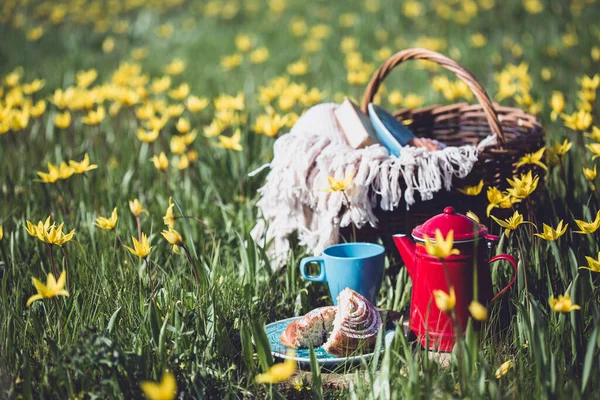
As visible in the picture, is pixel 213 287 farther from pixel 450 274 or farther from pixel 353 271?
pixel 450 274

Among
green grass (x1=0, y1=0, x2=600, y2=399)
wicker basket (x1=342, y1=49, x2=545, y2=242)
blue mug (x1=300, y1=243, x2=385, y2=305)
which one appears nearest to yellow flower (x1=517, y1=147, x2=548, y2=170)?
wicker basket (x1=342, y1=49, x2=545, y2=242)

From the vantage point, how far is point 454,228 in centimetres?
157

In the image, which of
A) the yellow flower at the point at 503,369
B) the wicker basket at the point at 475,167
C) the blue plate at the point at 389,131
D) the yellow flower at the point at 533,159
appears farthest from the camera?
the blue plate at the point at 389,131

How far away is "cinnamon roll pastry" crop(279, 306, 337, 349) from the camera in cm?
167

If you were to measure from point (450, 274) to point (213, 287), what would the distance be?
651 mm

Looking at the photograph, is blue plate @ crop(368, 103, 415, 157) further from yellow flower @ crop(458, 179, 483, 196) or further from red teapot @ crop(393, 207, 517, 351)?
red teapot @ crop(393, 207, 517, 351)

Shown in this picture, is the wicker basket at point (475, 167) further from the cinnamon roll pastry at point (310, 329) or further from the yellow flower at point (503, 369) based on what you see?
the yellow flower at point (503, 369)

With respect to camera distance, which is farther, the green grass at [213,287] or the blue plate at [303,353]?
the blue plate at [303,353]

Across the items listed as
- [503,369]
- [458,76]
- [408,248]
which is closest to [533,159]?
[458,76]

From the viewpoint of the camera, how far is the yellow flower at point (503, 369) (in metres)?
1.40

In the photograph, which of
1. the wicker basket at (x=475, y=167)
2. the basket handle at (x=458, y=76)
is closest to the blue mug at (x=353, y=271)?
the wicker basket at (x=475, y=167)

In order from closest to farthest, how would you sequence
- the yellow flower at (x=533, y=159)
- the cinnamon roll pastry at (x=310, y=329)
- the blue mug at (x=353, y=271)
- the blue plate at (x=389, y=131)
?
the cinnamon roll pastry at (x=310, y=329), the blue mug at (x=353, y=271), the yellow flower at (x=533, y=159), the blue plate at (x=389, y=131)

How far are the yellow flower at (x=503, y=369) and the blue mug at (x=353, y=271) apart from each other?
51 centimetres

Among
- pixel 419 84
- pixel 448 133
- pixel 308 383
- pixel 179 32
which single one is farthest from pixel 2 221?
pixel 179 32
